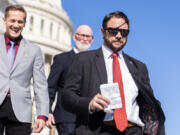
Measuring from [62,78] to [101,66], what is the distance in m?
3.18

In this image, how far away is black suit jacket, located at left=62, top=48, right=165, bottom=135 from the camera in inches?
152

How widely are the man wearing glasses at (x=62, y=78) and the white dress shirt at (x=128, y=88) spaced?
8.09 feet

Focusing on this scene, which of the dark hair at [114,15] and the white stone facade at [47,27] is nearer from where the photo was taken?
the dark hair at [114,15]

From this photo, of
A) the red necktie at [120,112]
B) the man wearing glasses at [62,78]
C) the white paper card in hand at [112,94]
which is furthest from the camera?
the man wearing glasses at [62,78]

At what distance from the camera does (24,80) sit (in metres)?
5.00

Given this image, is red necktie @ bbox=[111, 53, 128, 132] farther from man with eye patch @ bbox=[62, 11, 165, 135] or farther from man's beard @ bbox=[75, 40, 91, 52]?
man's beard @ bbox=[75, 40, 91, 52]

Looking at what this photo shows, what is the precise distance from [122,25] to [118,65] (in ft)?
1.36

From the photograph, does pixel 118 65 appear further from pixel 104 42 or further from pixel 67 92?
pixel 67 92

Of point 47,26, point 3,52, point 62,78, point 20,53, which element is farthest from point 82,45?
point 47,26

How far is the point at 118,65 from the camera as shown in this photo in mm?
4184

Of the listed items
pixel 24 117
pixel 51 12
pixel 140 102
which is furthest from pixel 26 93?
pixel 51 12

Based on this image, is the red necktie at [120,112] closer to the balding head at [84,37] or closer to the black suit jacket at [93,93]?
the black suit jacket at [93,93]

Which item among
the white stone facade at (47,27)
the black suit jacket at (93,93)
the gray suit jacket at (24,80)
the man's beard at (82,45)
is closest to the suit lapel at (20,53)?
the gray suit jacket at (24,80)

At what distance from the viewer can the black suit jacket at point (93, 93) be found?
3861mm
